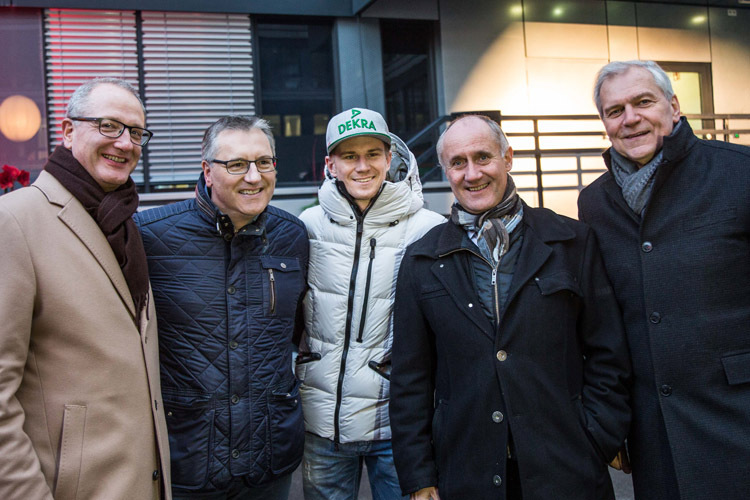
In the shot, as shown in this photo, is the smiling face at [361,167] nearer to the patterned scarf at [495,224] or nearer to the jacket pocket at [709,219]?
the patterned scarf at [495,224]

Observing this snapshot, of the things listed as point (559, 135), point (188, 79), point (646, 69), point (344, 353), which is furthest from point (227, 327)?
point (559, 135)

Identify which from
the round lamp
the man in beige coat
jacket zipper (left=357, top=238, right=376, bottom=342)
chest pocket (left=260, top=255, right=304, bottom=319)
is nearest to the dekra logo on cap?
jacket zipper (left=357, top=238, right=376, bottom=342)

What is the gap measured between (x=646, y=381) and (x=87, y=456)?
6.54 feet

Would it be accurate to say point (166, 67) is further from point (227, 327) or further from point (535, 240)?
point (535, 240)

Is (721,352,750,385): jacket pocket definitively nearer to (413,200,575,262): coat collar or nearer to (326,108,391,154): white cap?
(413,200,575,262): coat collar

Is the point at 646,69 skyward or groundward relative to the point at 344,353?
skyward

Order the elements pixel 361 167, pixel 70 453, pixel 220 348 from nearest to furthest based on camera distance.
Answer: pixel 70 453
pixel 220 348
pixel 361 167

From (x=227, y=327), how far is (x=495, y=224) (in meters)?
1.16

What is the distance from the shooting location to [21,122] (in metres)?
7.48

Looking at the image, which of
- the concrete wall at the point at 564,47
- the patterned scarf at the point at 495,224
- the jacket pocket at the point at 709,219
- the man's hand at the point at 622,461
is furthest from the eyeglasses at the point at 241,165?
the concrete wall at the point at 564,47

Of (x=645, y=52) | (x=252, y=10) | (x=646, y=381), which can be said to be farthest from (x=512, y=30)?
(x=646, y=381)

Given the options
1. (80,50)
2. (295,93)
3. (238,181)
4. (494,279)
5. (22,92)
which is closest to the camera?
(494,279)

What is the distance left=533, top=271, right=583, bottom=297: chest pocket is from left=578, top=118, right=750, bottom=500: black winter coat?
250 mm

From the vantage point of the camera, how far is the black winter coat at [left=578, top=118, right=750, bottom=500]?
6.82ft
